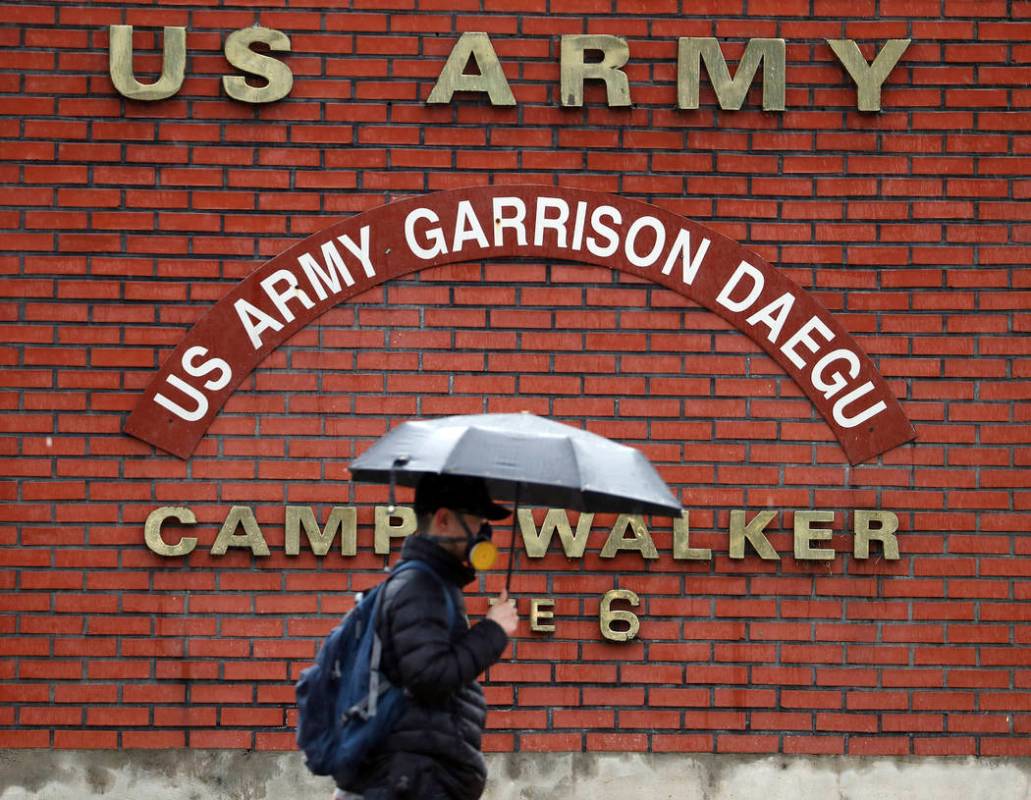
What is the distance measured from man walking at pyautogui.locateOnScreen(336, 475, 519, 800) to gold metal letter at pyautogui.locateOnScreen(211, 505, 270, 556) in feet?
6.48

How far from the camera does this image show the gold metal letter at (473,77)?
20.4 ft

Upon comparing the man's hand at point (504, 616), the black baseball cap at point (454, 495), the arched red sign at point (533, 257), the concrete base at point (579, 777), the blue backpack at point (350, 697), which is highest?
the arched red sign at point (533, 257)

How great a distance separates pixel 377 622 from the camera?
414 centimetres

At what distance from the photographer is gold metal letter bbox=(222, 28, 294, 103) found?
6.23 meters

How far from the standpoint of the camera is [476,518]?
431 cm

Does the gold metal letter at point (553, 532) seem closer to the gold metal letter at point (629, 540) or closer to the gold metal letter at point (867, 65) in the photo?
the gold metal letter at point (629, 540)

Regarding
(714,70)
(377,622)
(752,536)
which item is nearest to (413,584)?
(377,622)

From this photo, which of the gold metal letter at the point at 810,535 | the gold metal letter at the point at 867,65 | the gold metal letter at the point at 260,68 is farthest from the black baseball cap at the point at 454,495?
the gold metal letter at the point at 867,65

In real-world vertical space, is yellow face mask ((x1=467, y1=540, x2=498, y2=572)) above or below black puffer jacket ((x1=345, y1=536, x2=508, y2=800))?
above

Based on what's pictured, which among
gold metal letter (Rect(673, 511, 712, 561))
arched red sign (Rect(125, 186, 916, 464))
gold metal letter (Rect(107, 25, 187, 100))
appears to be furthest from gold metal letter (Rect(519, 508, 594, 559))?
gold metal letter (Rect(107, 25, 187, 100))

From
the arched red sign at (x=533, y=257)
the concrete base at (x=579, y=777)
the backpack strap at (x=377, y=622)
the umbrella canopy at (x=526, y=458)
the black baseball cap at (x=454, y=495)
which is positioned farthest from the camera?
→ the arched red sign at (x=533, y=257)

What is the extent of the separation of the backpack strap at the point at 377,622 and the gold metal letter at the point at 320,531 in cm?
193

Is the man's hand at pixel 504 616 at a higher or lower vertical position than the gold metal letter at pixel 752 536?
lower

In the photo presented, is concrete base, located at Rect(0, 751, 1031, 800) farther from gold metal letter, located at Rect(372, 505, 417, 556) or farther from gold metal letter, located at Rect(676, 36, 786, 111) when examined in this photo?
gold metal letter, located at Rect(676, 36, 786, 111)
